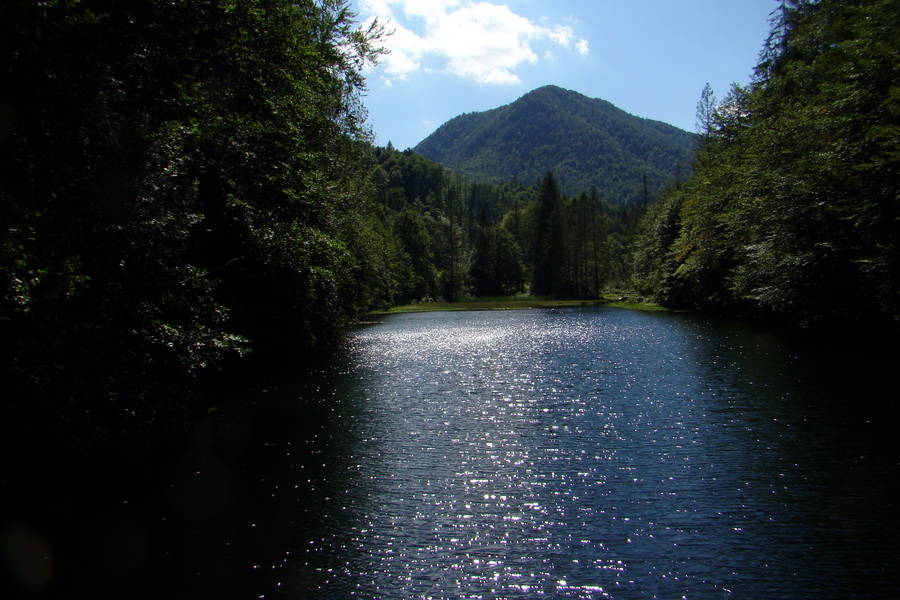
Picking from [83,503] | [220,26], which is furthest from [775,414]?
[220,26]

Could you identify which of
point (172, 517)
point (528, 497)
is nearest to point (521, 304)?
point (528, 497)

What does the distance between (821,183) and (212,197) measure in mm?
29084

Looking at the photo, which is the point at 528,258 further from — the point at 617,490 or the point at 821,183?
the point at 617,490

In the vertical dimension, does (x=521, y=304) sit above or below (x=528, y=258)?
below

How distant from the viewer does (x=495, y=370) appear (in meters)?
27.8

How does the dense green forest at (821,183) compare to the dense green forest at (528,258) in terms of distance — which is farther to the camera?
the dense green forest at (528,258)

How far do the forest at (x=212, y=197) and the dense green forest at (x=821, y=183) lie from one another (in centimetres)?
15

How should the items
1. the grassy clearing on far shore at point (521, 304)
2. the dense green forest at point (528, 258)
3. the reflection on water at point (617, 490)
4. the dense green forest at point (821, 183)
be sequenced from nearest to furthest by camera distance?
the reflection on water at point (617, 490) → the dense green forest at point (821, 183) → the grassy clearing on far shore at point (521, 304) → the dense green forest at point (528, 258)

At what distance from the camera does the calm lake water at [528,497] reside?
344 inches

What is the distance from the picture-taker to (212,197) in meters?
20.1

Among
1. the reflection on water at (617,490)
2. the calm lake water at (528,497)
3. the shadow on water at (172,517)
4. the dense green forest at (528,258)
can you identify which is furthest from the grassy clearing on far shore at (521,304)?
the shadow on water at (172,517)

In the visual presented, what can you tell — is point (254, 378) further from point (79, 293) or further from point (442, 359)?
point (79, 293)

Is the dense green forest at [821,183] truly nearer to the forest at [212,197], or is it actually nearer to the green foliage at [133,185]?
the forest at [212,197]

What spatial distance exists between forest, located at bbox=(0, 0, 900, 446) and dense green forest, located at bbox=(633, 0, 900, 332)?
0.15m
